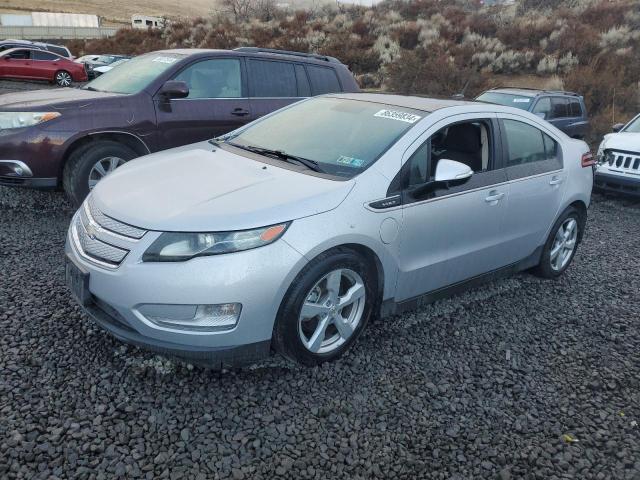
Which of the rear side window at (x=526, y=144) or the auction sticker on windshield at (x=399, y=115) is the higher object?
the auction sticker on windshield at (x=399, y=115)

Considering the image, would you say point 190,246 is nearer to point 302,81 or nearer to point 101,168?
point 101,168

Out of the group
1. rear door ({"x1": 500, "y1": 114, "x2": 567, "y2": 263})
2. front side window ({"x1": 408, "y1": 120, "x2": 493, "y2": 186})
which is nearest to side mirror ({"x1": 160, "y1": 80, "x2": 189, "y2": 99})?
front side window ({"x1": 408, "y1": 120, "x2": 493, "y2": 186})

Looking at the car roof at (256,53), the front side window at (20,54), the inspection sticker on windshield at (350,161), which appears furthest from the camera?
the front side window at (20,54)

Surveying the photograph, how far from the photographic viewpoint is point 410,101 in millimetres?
3955

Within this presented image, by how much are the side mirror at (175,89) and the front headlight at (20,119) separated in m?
1.17

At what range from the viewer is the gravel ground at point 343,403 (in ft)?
7.98

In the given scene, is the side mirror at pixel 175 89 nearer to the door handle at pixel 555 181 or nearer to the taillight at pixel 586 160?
the door handle at pixel 555 181

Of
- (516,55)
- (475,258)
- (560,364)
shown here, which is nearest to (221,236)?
(475,258)

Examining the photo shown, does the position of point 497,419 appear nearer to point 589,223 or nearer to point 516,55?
point 589,223

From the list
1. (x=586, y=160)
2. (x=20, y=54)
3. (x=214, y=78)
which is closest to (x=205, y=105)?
(x=214, y=78)

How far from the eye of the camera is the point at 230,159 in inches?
140

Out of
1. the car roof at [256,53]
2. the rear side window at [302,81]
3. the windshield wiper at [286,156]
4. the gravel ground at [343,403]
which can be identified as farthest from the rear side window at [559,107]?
the windshield wiper at [286,156]

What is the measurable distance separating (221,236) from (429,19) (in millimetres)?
27468

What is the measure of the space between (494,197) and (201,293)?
7.64 ft
